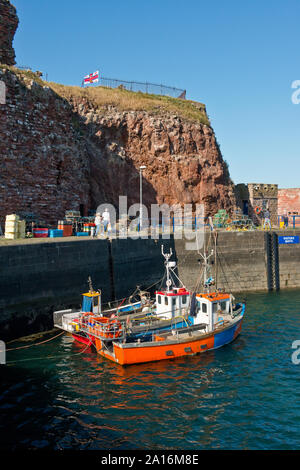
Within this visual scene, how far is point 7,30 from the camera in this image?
92.4 ft

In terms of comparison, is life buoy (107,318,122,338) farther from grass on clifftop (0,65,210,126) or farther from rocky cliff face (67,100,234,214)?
grass on clifftop (0,65,210,126)

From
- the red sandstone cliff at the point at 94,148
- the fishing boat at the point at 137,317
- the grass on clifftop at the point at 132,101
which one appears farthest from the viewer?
the grass on clifftop at the point at 132,101

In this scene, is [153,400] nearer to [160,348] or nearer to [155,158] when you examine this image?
[160,348]

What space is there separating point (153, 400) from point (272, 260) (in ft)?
68.2

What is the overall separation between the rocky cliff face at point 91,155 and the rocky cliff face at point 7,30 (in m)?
2.01

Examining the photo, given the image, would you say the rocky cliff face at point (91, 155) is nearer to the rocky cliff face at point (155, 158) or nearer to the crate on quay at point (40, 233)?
the rocky cliff face at point (155, 158)

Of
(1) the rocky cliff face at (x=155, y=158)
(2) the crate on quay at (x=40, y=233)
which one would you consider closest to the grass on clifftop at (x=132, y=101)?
(1) the rocky cliff face at (x=155, y=158)

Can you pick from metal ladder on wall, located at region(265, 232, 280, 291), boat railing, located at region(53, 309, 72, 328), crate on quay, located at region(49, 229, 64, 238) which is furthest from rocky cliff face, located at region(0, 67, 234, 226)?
metal ladder on wall, located at region(265, 232, 280, 291)

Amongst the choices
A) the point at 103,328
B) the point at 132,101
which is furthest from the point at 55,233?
the point at 132,101

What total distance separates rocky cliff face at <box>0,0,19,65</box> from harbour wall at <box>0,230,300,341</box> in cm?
1735

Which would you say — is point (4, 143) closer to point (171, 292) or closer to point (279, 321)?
point (171, 292)

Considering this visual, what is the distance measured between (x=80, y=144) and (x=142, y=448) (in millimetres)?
25847

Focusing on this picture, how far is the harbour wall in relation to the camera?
55.7 feet

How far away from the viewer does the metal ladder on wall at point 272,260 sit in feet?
97.0
